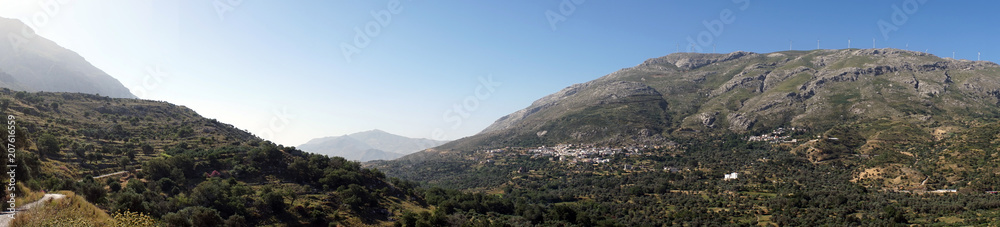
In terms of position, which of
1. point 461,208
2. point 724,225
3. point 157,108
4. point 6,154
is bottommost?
point 724,225

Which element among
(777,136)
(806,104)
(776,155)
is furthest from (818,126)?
(776,155)

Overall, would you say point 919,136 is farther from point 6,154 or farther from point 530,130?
point 6,154

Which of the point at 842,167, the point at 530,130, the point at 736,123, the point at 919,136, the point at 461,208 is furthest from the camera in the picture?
the point at 530,130

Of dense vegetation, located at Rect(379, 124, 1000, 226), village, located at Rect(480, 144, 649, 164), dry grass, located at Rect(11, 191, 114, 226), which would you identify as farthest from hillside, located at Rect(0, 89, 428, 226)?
village, located at Rect(480, 144, 649, 164)

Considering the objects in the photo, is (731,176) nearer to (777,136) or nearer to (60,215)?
(777,136)

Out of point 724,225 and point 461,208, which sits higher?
point 461,208

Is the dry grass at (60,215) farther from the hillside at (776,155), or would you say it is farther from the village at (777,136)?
the village at (777,136)

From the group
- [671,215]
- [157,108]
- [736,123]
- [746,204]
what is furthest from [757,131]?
[157,108]

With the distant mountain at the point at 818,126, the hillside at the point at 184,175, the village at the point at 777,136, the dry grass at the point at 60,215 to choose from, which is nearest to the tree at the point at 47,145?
the hillside at the point at 184,175
